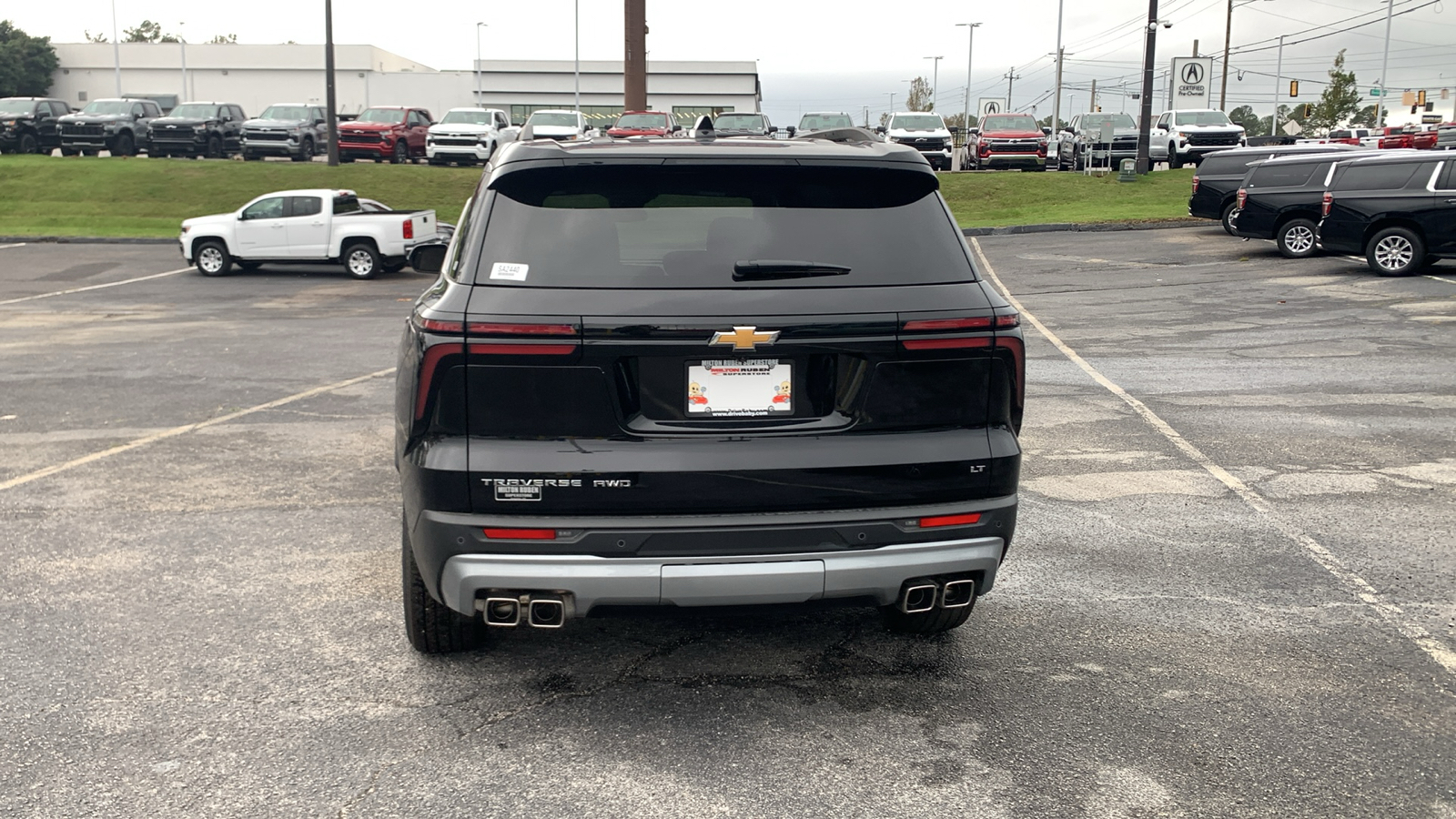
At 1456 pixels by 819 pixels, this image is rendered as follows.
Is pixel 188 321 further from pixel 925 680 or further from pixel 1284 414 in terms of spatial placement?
pixel 925 680

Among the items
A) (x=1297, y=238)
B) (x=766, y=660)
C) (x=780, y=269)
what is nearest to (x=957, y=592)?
(x=766, y=660)

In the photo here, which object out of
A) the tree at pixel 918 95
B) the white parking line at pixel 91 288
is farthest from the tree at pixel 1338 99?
the white parking line at pixel 91 288

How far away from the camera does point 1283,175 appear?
21406 millimetres

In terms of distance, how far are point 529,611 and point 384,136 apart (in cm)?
3768

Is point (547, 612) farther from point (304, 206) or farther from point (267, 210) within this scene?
point (267, 210)

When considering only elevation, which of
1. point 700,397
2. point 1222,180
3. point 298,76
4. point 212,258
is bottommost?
point 212,258

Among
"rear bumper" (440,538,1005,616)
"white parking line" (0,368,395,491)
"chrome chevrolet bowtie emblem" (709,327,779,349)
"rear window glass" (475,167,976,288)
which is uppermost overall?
"rear window glass" (475,167,976,288)

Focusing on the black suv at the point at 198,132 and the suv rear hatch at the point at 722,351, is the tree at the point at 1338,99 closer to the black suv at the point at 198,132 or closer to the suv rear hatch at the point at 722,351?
the black suv at the point at 198,132

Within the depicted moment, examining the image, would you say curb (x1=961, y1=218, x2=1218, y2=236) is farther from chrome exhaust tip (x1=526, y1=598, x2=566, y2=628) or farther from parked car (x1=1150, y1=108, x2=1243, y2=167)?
chrome exhaust tip (x1=526, y1=598, x2=566, y2=628)

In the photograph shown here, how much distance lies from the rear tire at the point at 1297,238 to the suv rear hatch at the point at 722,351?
1966cm

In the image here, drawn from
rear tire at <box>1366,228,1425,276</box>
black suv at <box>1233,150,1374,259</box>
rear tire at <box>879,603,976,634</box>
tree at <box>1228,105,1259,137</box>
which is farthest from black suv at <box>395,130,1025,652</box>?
tree at <box>1228,105,1259,137</box>

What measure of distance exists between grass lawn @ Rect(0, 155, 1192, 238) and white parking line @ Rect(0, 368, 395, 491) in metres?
19.0

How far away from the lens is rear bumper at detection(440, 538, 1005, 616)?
3.80 metres

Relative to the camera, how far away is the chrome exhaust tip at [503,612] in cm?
391
